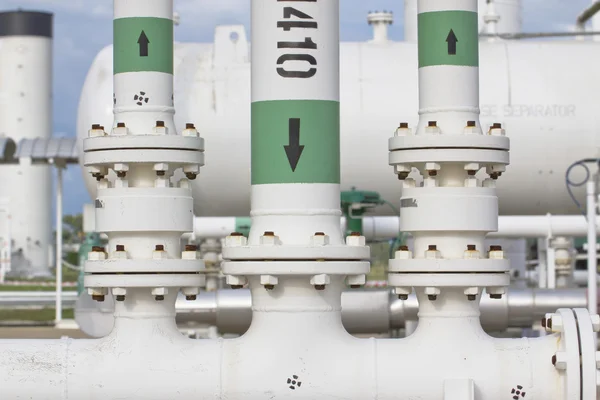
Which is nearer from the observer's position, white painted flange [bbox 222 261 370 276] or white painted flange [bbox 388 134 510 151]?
white painted flange [bbox 222 261 370 276]

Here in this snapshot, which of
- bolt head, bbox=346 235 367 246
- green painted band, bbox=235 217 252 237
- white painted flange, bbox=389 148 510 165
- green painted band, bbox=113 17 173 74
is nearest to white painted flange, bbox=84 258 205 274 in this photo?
bolt head, bbox=346 235 367 246

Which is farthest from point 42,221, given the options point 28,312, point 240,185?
point 240,185

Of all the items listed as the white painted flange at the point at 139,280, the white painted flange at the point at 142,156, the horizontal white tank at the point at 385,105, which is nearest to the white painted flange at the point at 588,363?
the white painted flange at the point at 139,280

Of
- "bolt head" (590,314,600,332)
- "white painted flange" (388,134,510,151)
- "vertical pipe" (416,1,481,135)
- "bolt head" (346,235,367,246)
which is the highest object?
"vertical pipe" (416,1,481,135)

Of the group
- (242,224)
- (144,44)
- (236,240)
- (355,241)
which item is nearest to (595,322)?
(355,241)

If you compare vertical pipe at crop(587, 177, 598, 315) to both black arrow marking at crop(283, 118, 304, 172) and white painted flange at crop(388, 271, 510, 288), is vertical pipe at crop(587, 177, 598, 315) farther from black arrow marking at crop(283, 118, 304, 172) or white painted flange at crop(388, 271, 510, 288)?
black arrow marking at crop(283, 118, 304, 172)

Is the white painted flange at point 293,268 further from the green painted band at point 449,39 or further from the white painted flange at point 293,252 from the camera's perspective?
the green painted band at point 449,39

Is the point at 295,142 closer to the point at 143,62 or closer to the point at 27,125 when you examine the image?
the point at 143,62

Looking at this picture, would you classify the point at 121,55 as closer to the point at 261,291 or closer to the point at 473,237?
the point at 261,291

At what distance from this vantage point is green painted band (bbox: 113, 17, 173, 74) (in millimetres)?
8969

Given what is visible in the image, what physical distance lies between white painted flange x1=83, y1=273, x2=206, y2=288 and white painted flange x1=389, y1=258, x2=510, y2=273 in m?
1.62

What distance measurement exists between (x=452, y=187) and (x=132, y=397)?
111 inches

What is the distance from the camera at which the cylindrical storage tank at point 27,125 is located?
73.5 metres

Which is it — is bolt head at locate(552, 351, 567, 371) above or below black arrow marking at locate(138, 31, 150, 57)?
below
